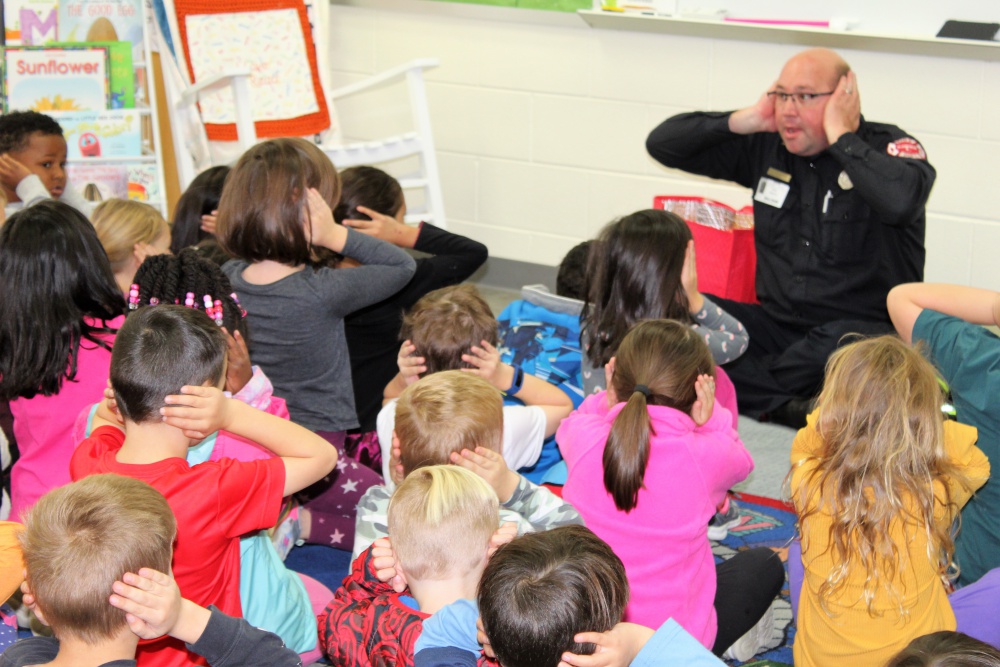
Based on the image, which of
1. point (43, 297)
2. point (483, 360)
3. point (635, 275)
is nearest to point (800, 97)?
point (635, 275)

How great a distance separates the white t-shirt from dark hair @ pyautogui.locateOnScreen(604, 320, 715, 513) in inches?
9.6

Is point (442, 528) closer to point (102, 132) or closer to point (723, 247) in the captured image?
point (723, 247)

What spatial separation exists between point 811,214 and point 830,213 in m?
0.06

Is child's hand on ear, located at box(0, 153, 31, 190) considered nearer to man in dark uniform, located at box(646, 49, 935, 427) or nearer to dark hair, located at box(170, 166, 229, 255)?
dark hair, located at box(170, 166, 229, 255)

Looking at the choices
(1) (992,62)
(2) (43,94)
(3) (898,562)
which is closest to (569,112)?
(1) (992,62)

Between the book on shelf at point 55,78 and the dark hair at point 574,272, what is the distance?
2.07 meters

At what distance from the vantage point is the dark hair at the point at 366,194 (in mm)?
2818

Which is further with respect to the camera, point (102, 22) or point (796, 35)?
point (102, 22)

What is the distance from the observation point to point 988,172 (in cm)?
342

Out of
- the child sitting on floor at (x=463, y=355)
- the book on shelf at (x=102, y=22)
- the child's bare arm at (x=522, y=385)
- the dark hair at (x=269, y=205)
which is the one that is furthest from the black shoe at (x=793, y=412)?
the book on shelf at (x=102, y=22)

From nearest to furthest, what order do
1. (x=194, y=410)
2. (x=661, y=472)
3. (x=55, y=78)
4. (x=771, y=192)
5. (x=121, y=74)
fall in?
1. (x=194, y=410)
2. (x=661, y=472)
3. (x=771, y=192)
4. (x=55, y=78)
5. (x=121, y=74)

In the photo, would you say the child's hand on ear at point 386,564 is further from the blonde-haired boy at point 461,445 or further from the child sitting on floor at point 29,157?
the child sitting on floor at point 29,157

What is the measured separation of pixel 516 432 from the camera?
2072mm

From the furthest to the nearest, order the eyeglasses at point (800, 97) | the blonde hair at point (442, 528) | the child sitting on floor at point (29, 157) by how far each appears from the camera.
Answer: the child sitting on floor at point (29, 157), the eyeglasses at point (800, 97), the blonde hair at point (442, 528)
